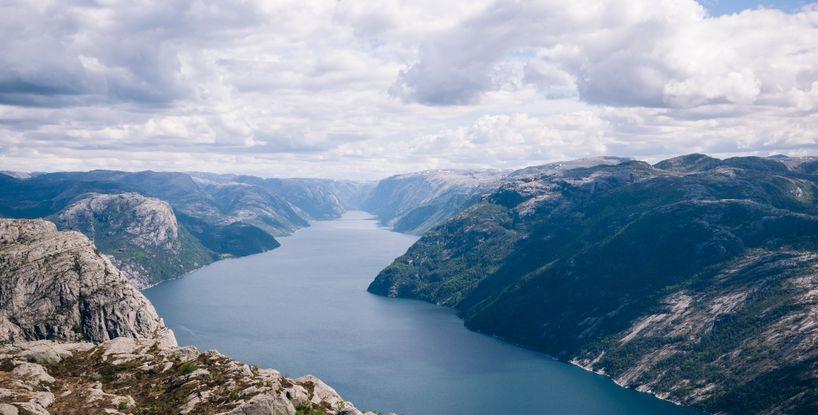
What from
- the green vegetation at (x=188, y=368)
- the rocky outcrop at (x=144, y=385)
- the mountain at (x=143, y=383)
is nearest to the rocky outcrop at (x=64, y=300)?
the mountain at (x=143, y=383)

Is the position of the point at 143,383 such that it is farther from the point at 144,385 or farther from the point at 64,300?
the point at 64,300

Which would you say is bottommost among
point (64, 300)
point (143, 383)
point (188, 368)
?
point (64, 300)

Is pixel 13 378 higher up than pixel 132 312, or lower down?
higher up

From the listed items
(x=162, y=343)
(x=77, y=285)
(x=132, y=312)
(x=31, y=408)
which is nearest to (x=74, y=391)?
(x=31, y=408)

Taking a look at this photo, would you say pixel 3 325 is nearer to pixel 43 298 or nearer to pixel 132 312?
pixel 43 298

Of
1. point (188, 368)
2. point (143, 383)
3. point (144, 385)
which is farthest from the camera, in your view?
point (188, 368)

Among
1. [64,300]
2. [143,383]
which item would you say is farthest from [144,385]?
[64,300]

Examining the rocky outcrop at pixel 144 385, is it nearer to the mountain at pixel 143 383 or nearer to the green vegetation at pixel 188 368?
the mountain at pixel 143 383

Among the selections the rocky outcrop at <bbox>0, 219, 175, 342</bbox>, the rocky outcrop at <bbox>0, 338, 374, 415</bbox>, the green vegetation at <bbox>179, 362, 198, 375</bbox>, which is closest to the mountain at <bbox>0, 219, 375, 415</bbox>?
the rocky outcrop at <bbox>0, 338, 374, 415</bbox>
